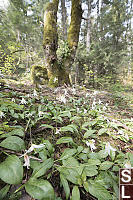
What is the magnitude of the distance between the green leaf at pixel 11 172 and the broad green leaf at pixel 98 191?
550 mm

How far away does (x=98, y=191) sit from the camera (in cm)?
74

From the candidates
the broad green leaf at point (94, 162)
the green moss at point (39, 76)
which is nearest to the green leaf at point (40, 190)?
the broad green leaf at point (94, 162)

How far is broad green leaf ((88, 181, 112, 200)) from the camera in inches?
28.0

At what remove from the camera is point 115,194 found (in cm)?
76

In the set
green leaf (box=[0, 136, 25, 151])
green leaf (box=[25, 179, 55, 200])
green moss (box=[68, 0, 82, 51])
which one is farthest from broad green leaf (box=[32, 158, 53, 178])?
green moss (box=[68, 0, 82, 51])

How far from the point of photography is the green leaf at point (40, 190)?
0.60m

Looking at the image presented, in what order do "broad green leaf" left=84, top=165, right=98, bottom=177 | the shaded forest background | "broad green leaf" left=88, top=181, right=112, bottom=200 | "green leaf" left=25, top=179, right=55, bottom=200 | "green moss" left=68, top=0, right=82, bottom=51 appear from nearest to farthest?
"green leaf" left=25, top=179, right=55, bottom=200, "broad green leaf" left=88, top=181, right=112, bottom=200, "broad green leaf" left=84, top=165, right=98, bottom=177, "green moss" left=68, top=0, right=82, bottom=51, the shaded forest background

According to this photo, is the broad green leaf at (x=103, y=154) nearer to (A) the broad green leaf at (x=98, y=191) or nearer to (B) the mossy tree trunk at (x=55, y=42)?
(A) the broad green leaf at (x=98, y=191)

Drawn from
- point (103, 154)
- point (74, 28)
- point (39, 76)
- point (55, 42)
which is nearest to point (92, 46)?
point (74, 28)

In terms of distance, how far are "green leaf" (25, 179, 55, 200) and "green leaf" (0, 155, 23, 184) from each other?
0.09m

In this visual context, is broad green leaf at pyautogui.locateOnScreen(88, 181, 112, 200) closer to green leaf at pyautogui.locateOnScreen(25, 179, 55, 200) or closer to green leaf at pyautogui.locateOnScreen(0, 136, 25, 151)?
green leaf at pyautogui.locateOnScreen(25, 179, 55, 200)

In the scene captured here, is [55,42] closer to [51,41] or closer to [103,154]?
[51,41]

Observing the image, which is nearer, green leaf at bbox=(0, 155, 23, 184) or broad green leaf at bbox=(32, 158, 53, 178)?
green leaf at bbox=(0, 155, 23, 184)

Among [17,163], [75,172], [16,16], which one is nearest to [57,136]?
[75,172]
